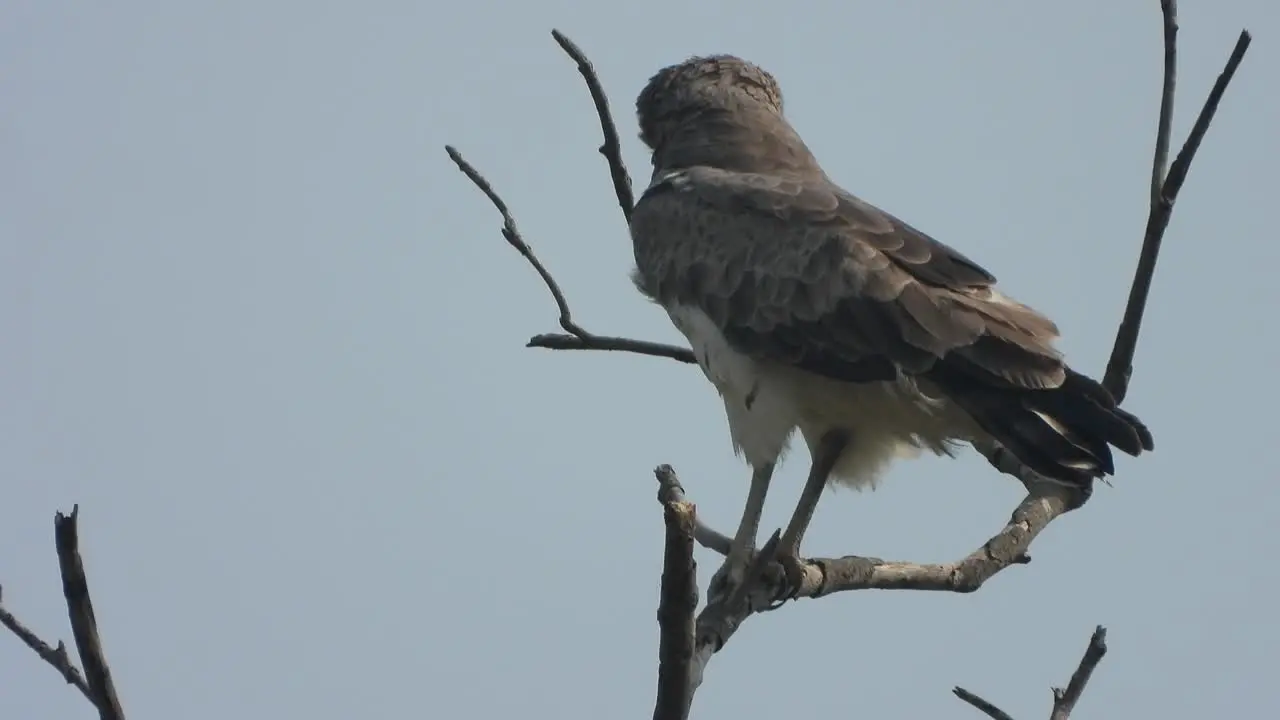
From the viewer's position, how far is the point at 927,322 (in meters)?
7.10

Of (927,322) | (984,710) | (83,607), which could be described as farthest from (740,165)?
(83,607)

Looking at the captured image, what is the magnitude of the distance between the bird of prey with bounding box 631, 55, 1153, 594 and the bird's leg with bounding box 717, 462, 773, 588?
0.03ft

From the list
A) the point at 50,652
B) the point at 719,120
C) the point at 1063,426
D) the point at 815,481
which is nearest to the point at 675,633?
the point at 50,652

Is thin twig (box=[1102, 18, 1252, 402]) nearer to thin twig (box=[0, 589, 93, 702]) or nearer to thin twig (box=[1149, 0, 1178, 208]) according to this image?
thin twig (box=[1149, 0, 1178, 208])

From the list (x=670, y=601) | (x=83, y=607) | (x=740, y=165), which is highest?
(x=740, y=165)

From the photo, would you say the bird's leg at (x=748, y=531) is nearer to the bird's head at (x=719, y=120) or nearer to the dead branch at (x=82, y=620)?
the bird's head at (x=719, y=120)

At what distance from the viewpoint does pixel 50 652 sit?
367cm

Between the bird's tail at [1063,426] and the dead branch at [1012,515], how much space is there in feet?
1.42

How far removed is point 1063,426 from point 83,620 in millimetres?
4345

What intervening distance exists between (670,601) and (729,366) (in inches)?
138

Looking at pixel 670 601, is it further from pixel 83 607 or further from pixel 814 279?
pixel 814 279

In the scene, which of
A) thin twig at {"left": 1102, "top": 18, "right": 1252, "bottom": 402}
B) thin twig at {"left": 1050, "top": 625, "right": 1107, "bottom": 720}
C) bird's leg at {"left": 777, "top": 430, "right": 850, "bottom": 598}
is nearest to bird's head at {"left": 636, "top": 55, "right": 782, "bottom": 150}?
bird's leg at {"left": 777, "top": 430, "right": 850, "bottom": 598}

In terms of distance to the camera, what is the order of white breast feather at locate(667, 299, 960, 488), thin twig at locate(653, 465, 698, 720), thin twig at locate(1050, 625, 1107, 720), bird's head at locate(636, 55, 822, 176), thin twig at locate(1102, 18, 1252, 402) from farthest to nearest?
1. bird's head at locate(636, 55, 822, 176)
2. white breast feather at locate(667, 299, 960, 488)
3. thin twig at locate(1102, 18, 1252, 402)
4. thin twig at locate(1050, 625, 1107, 720)
5. thin twig at locate(653, 465, 698, 720)

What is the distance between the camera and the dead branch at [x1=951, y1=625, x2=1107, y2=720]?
5.48 meters
